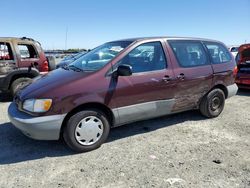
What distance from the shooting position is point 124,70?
12.5ft

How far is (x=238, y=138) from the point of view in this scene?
4332 mm

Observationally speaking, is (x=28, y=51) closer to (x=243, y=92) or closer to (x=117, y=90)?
(x=117, y=90)

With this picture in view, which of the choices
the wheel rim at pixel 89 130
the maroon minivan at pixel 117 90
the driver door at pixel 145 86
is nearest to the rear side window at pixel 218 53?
the maroon minivan at pixel 117 90

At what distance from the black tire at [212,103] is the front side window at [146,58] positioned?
4.48 feet

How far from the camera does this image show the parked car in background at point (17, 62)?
6717 millimetres

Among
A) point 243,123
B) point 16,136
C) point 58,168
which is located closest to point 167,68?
point 243,123

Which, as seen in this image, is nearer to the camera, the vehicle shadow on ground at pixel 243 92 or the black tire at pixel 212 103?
the black tire at pixel 212 103

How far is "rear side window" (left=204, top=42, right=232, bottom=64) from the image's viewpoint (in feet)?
17.2

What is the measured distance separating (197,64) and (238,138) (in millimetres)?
1580

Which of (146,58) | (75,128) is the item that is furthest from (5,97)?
(146,58)

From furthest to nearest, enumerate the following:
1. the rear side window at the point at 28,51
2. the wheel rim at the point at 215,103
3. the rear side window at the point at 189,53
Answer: the rear side window at the point at 28,51 → the wheel rim at the point at 215,103 → the rear side window at the point at 189,53

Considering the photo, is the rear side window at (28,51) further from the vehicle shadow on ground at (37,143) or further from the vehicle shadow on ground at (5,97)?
the vehicle shadow on ground at (37,143)

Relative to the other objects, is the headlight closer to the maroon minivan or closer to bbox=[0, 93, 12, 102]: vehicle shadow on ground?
the maroon minivan

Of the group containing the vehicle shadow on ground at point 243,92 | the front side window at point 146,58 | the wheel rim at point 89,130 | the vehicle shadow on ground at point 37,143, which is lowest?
the vehicle shadow on ground at point 37,143
